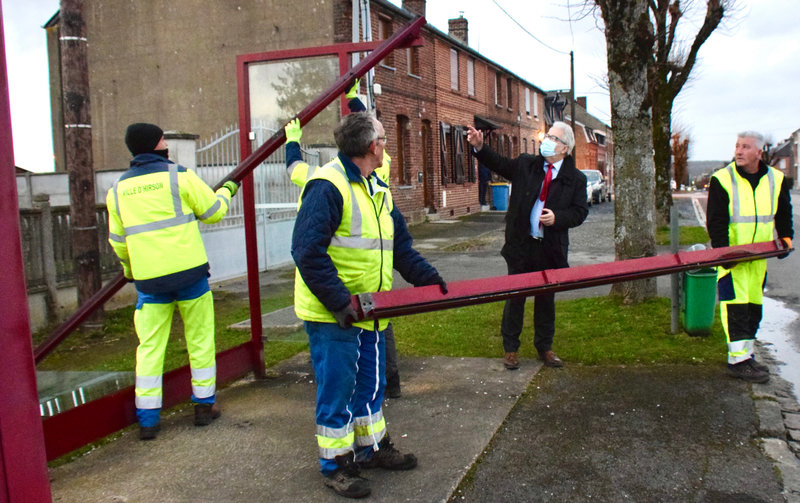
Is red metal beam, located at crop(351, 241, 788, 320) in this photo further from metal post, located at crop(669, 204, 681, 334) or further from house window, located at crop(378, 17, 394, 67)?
house window, located at crop(378, 17, 394, 67)

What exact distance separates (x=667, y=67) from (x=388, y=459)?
1484 cm

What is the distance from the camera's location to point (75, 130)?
7.32 meters

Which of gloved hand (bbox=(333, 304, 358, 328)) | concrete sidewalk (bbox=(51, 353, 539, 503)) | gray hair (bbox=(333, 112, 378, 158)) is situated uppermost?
gray hair (bbox=(333, 112, 378, 158))

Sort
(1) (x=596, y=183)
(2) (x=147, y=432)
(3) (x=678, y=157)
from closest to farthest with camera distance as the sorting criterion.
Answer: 1. (2) (x=147, y=432)
2. (1) (x=596, y=183)
3. (3) (x=678, y=157)

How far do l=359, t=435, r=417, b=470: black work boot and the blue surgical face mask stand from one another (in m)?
2.68

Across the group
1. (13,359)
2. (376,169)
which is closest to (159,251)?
(376,169)

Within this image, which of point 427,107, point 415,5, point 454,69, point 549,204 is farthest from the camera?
point 454,69

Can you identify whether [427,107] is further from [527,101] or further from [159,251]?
[159,251]

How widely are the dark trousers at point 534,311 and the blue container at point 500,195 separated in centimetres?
2418

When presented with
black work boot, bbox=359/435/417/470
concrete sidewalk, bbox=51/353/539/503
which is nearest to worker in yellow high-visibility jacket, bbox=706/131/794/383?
concrete sidewalk, bbox=51/353/539/503

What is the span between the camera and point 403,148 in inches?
887

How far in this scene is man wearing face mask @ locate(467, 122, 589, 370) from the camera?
5.40m

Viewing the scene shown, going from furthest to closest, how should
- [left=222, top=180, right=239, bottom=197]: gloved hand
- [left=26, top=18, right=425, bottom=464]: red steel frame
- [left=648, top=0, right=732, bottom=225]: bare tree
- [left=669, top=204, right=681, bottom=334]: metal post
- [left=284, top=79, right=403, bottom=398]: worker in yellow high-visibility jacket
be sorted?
1. [left=648, top=0, right=732, bottom=225]: bare tree
2. [left=669, top=204, right=681, bottom=334]: metal post
3. [left=222, top=180, right=239, bottom=197]: gloved hand
4. [left=284, top=79, right=403, bottom=398]: worker in yellow high-visibility jacket
5. [left=26, top=18, right=425, bottom=464]: red steel frame

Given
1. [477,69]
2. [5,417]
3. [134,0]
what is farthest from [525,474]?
[477,69]
